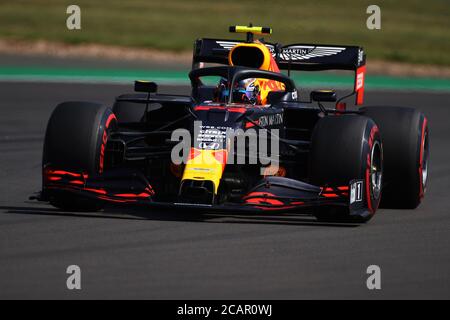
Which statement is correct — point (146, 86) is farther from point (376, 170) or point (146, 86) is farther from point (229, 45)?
point (229, 45)

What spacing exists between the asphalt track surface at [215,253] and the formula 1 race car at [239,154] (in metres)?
0.22

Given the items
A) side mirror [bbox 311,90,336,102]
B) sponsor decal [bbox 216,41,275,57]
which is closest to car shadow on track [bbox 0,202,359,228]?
side mirror [bbox 311,90,336,102]

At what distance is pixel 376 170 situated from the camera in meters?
10.6

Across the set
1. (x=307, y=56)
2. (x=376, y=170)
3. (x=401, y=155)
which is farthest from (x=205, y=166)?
(x=307, y=56)

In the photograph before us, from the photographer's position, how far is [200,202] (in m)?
9.76

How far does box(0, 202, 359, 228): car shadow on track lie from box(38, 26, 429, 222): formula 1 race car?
12cm

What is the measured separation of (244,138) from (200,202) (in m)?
0.90

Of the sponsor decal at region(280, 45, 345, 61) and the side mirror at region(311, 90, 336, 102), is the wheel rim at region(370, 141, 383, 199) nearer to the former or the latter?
the side mirror at region(311, 90, 336, 102)

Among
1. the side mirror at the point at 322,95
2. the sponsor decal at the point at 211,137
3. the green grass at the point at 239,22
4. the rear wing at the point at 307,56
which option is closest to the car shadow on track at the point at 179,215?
the sponsor decal at the point at 211,137

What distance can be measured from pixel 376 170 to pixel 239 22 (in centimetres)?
2670

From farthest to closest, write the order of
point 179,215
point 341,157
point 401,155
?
point 401,155
point 179,215
point 341,157

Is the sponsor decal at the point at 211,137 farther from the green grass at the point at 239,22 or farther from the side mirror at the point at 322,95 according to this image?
the green grass at the point at 239,22

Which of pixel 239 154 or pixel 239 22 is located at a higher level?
pixel 239 22

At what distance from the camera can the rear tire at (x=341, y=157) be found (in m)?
9.88
